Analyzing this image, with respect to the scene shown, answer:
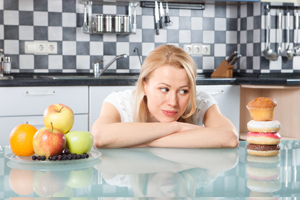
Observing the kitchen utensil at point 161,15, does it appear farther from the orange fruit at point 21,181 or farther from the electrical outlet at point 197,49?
the orange fruit at point 21,181

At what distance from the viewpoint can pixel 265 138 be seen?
1101mm

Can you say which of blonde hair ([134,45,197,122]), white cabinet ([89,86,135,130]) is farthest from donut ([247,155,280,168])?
white cabinet ([89,86,135,130])

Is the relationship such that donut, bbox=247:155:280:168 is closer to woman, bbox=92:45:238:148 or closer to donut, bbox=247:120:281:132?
donut, bbox=247:120:281:132

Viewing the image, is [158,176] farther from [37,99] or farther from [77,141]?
[37,99]

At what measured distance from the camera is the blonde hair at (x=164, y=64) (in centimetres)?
153

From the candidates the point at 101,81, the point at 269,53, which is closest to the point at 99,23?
the point at 101,81

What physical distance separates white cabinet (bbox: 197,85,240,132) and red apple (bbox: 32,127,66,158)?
218 centimetres

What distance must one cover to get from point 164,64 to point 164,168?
670 millimetres

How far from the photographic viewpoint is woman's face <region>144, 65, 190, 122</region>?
1470mm

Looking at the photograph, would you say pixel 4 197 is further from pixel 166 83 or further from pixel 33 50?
pixel 33 50

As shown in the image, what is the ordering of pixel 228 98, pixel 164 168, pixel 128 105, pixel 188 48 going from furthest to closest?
pixel 188 48
pixel 228 98
pixel 128 105
pixel 164 168

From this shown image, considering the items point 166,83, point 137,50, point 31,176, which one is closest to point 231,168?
point 31,176

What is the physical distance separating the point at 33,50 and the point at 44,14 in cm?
31

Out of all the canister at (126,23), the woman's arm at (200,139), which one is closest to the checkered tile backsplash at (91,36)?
the canister at (126,23)
